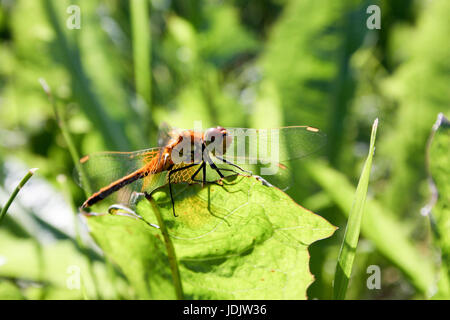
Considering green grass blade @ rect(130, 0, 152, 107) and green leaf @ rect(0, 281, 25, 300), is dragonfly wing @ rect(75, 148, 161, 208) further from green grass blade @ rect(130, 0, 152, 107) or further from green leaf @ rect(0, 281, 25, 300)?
green grass blade @ rect(130, 0, 152, 107)

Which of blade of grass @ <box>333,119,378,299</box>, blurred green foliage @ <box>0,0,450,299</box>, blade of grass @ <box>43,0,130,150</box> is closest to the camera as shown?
blade of grass @ <box>333,119,378,299</box>

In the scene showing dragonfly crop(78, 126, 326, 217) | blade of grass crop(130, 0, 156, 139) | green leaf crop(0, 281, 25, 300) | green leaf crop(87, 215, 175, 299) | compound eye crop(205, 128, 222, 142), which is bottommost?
green leaf crop(0, 281, 25, 300)

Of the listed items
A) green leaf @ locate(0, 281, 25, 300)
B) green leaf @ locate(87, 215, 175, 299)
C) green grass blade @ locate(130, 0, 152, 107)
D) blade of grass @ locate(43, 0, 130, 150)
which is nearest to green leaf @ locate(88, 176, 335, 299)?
green leaf @ locate(87, 215, 175, 299)

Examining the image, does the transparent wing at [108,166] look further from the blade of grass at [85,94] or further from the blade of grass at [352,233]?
the blade of grass at [85,94]

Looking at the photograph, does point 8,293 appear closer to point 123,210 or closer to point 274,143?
point 123,210

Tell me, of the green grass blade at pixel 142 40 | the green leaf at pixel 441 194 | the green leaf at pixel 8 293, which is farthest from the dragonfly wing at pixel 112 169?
the green grass blade at pixel 142 40

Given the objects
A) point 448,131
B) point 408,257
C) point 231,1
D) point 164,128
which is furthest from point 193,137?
point 231,1
